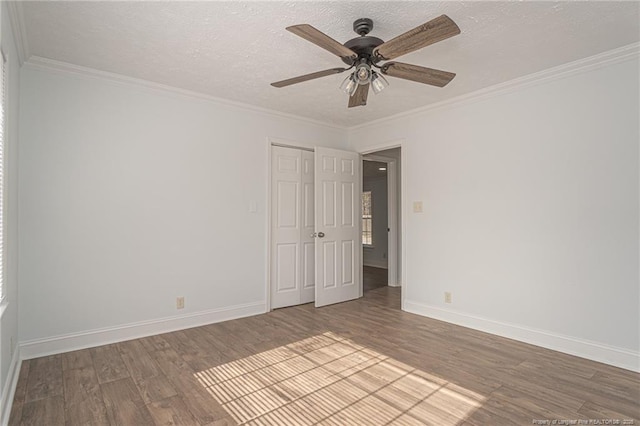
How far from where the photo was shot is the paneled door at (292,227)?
4.44 metres

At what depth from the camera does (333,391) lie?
7.76 feet

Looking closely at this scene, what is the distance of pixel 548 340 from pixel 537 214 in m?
1.15

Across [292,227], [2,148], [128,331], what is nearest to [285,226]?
[292,227]

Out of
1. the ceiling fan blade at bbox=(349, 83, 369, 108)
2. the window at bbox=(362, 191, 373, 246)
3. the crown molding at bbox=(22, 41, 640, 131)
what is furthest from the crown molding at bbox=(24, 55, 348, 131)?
the window at bbox=(362, 191, 373, 246)

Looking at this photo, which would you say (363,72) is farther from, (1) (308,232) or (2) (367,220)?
(2) (367,220)

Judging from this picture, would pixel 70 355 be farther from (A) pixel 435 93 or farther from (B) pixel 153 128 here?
(A) pixel 435 93

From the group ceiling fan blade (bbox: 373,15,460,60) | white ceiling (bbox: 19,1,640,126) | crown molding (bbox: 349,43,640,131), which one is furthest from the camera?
crown molding (bbox: 349,43,640,131)

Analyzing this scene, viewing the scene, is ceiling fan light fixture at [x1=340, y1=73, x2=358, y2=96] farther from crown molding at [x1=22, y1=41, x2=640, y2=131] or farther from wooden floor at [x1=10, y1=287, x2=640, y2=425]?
wooden floor at [x1=10, y1=287, x2=640, y2=425]

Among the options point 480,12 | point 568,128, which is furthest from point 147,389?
point 568,128

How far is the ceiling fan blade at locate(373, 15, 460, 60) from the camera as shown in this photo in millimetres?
1849

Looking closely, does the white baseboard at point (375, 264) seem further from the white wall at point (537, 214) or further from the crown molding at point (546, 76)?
the crown molding at point (546, 76)

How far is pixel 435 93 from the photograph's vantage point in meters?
3.70

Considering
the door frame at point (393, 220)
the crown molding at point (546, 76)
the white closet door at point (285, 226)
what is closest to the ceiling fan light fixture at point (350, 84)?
the crown molding at point (546, 76)

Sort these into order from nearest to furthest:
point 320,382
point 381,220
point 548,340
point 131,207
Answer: point 320,382 → point 548,340 → point 131,207 → point 381,220
